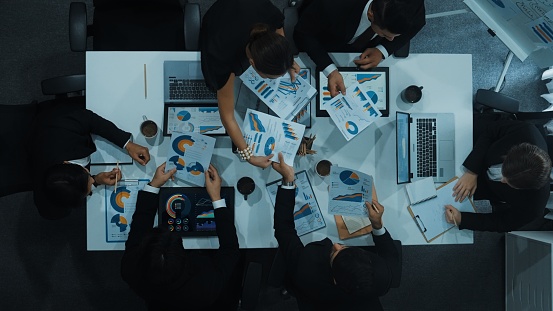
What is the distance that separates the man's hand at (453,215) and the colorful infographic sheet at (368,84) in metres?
0.58

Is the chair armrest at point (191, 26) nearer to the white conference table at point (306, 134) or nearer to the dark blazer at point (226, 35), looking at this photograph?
the white conference table at point (306, 134)

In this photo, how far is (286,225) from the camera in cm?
186

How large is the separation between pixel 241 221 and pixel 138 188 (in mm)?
501

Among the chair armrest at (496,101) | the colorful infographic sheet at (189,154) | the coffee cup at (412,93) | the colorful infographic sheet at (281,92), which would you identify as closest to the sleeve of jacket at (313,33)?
the colorful infographic sheet at (281,92)

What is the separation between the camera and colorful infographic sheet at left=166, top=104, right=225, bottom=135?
1.93 meters

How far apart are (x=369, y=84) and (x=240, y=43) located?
0.68 meters

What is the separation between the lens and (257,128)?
189cm

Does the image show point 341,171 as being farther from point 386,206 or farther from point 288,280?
point 288,280

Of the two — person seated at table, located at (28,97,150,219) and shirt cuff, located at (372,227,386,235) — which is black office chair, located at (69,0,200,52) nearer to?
person seated at table, located at (28,97,150,219)

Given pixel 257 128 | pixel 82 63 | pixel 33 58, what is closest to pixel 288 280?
pixel 257 128

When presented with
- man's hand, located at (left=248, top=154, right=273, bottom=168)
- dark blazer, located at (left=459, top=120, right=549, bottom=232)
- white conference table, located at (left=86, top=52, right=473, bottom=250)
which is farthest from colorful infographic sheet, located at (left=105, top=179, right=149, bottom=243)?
dark blazer, located at (left=459, top=120, right=549, bottom=232)

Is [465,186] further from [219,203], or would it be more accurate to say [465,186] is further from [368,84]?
[219,203]

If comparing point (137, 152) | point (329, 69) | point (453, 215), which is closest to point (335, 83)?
point (329, 69)

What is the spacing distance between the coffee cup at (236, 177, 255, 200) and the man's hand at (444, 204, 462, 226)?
0.94 m
